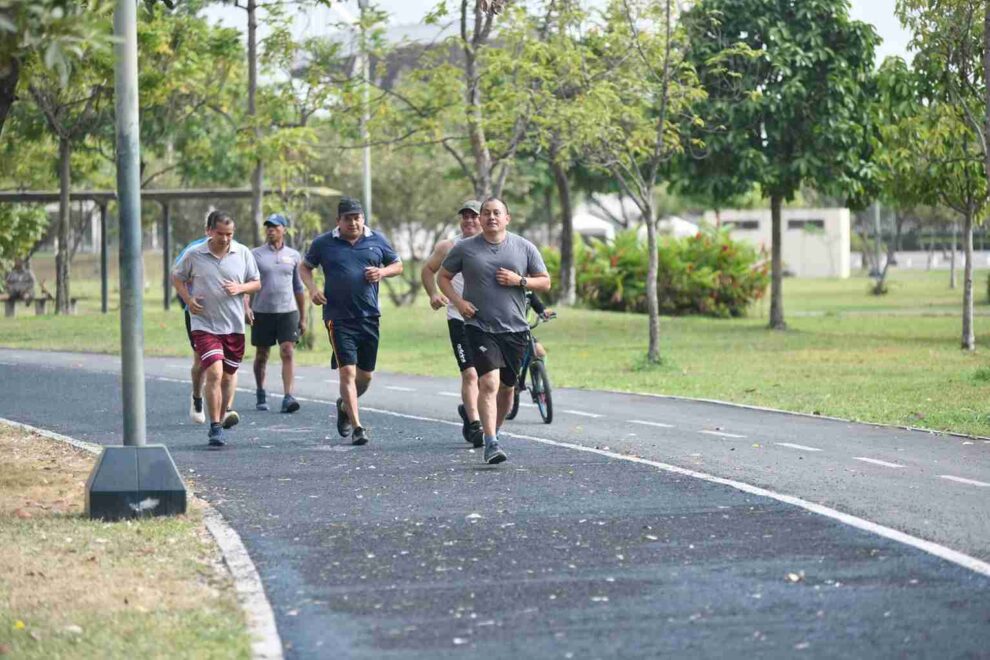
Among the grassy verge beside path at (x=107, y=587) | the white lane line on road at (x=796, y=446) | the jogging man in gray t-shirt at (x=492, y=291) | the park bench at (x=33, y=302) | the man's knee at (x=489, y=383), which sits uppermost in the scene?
the jogging man in gray t-shirt at (x=492, y=291)

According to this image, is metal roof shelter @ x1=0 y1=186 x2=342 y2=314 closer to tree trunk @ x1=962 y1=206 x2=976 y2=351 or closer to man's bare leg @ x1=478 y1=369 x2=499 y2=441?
tree trunk @ x1=962 y1=206 x2=976 y2=351

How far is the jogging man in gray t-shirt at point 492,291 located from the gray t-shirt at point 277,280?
162 inches

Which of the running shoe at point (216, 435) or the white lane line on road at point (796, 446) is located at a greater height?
the running shoe at point (216, 435)

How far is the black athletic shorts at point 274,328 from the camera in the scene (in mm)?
15398

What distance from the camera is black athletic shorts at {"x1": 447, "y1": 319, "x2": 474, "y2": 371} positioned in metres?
11.9

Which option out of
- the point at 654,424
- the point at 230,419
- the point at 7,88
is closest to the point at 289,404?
the point at 230,419

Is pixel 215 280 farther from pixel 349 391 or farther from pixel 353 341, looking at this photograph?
pixel 349 391

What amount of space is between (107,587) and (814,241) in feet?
256

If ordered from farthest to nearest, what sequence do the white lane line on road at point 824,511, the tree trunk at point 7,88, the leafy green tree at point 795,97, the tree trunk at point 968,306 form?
the leafy green tree at point 795,97, the tree trunk at point 968,306, the tree trunk at point 7,88, the white lane line on road at point 824,511

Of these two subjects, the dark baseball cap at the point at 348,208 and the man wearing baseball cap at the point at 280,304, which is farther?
the man wearing baseball cap at the point at 280,304

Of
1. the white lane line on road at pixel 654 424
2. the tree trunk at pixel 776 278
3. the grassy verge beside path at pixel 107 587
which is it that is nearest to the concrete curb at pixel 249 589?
the grassy verge beside path at pixel 107 587

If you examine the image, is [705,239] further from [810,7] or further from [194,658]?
[194,658]

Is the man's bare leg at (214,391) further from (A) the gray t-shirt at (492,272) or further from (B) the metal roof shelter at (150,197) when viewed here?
(B) the metal roof shelter at (150,197)

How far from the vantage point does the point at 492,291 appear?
11.4 meters
